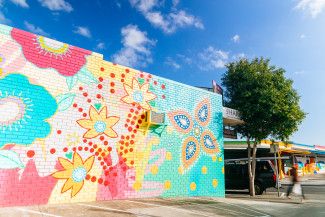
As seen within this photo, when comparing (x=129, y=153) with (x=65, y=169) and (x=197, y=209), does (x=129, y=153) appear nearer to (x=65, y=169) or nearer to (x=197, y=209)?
(x=65, y=169)

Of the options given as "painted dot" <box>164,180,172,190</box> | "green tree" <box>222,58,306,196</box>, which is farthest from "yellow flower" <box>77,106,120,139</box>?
"green tree" <box>222,58,306,196</box>

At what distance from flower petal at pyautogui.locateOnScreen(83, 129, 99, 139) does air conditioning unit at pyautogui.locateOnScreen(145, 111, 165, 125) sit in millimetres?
2346

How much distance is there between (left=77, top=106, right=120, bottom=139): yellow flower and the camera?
9.21 metres

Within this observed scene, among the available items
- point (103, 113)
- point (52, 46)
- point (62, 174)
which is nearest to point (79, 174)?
point (62, 174)

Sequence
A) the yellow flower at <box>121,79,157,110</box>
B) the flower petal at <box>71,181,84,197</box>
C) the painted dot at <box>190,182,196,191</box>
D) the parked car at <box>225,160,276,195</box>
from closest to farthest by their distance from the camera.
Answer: the flower petal at <box>71,181,84,197</box> < the yellow flower at <box>121,79,157,110</box> < the painted dot at <box>190,182,196,191</box> < the parked car at <box>225,160,276,195</box>

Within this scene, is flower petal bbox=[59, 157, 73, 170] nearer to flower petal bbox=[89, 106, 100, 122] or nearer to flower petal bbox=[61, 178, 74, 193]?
flower petal bbox=[61, 178, 74, 193]

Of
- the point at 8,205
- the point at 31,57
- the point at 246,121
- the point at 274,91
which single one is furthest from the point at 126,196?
the point at 274,91

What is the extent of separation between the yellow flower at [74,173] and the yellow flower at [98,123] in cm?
92

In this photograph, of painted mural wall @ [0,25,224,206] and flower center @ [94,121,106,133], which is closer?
painted mural wall @ [0,25,224,206]

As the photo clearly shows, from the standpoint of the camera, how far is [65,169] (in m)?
8.45

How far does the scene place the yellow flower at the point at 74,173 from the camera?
27.5 ft

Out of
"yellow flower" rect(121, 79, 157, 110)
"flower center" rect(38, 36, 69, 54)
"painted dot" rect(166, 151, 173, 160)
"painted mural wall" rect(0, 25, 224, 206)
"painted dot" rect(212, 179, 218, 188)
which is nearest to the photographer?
"painted mural wall" rect(0, 25, 224, 206)

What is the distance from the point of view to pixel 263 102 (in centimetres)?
1487

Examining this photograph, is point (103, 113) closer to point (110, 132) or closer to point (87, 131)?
point (110, 132)
